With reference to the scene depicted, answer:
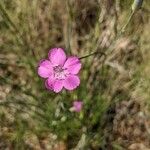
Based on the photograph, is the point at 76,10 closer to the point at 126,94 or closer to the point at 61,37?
the point at 61,37

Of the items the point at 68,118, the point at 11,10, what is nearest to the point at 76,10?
the point at 11,10

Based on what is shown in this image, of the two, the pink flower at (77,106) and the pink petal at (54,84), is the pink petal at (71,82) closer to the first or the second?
the pink petal at (54,84)

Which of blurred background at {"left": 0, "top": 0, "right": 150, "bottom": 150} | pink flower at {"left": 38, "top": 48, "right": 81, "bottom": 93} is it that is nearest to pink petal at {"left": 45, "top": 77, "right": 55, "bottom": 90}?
pink flower at {"left": 38, "top": 48, "right": 81, "bottom": 93}

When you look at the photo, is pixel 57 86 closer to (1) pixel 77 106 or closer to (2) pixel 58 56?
(2) pixel 58 56

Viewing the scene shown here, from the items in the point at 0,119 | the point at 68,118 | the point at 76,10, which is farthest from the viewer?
the point at 76,10

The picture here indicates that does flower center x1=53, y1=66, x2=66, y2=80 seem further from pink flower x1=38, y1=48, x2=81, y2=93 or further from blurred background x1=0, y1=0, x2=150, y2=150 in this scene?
blurred background x1=0, y1=0, x2=150, y2=150

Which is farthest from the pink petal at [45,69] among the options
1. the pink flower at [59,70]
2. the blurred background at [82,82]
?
the blurred background at [82,82]
